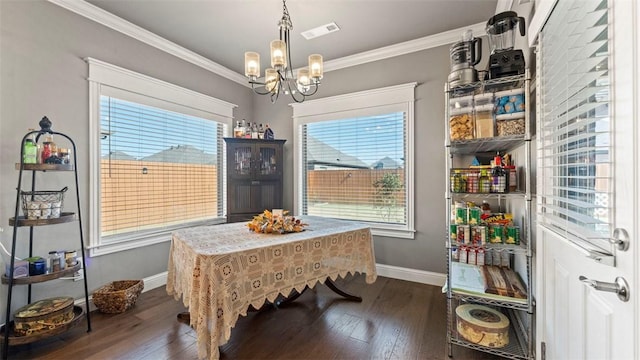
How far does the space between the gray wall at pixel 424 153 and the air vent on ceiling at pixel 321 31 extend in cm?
78

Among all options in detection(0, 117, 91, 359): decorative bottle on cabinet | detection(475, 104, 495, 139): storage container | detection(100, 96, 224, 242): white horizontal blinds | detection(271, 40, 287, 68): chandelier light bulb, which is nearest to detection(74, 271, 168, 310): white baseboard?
detection(100, 96, 224, 242): white horizontal blinds

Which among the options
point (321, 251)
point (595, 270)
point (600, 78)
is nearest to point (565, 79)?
point (600, 78)

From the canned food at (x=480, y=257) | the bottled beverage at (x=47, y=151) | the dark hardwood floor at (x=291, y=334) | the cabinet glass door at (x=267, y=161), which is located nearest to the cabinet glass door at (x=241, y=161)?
the cabinet glass door at (x=267, y=161)

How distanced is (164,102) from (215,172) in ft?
3.63

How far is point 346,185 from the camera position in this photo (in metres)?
3.64

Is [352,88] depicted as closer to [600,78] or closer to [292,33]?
[292,33]

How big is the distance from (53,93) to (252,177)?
2043mm

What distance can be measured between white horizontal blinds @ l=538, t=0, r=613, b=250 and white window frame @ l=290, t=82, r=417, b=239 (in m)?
1.71

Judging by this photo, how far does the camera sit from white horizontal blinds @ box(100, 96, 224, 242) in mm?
2680

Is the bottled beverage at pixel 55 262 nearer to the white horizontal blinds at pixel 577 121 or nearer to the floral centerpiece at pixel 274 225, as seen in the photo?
the floral centerpiece at pixel 274 225

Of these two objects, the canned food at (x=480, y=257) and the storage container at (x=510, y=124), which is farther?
the canned food at (x=480, y=257)

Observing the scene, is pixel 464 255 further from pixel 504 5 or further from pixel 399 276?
pixel 504 5

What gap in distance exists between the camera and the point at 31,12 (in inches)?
83.8

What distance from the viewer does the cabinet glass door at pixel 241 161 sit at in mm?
3582
